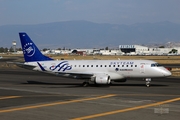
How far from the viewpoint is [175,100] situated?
2377 centimetres

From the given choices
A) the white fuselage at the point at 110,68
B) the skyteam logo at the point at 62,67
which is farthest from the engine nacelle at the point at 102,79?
the skyteam logo at the point at 62,67

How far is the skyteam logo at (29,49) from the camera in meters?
40.0

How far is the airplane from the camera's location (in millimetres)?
35125

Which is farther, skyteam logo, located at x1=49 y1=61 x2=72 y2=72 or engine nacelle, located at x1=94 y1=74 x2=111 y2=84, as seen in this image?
skyteam logo, located at x1=49 y1=61 x2=72 y2=72

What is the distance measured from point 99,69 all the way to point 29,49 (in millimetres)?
9485

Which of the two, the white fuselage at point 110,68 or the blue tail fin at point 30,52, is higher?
the blue tail fin at point 30,52

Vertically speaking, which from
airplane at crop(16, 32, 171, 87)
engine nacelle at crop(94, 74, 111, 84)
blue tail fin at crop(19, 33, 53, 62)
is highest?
blue tail fin at crop(19, 33, 53, 62)

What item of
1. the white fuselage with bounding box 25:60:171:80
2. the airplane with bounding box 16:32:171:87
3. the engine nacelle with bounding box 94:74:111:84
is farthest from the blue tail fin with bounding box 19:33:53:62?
the engine nacelle with bounding box 94:74:111:84

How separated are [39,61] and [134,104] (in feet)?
66.0

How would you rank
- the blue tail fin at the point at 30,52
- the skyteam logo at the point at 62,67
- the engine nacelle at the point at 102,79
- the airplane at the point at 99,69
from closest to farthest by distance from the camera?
the engine nacelle at the point at 102,79, the airplane at the point at 99,69, the skyteam logo at the point at 62,67, the blue tail fin at the point at 30,52

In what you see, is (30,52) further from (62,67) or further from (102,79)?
(102,79)

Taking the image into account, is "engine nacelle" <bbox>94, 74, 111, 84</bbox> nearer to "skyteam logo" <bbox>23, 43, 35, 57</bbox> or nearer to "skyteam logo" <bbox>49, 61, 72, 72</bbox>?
"skyteam logo" <bbox>49, 61, 72, 72</bbox>

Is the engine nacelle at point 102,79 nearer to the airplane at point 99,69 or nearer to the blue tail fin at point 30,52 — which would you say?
the airplane at point 99,69


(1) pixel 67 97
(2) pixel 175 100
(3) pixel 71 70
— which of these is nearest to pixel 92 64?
(3) pixel 71 70
